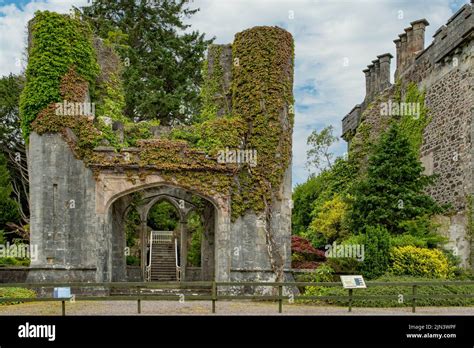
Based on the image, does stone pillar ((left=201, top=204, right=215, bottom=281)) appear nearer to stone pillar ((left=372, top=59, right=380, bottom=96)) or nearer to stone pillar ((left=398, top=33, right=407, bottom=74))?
stone pillar ((left=372, top=59, right=380, bottom=96))

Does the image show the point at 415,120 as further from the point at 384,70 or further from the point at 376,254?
the point at 376,254

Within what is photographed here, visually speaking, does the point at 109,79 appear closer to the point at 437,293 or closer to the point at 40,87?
the point at 40,87

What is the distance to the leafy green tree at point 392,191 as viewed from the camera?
2444 centimetres

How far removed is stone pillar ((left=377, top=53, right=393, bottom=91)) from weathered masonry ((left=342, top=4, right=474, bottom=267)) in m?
1.82

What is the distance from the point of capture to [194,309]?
18.3 meters

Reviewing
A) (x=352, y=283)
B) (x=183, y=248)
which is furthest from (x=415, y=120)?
(x=352, y=283)

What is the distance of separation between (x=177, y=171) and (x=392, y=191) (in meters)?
7.68

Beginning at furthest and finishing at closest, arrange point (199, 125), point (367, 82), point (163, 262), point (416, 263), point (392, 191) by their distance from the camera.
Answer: point (163, 262)
point (367, 82)
point (199, 125)
point (392, 191)
point (416, 263)

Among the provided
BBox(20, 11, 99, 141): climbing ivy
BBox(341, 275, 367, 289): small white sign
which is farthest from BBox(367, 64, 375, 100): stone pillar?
BBox(341, 275, 367, 289): small white sign

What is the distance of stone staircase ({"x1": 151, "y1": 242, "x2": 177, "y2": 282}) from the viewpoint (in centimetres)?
3556
